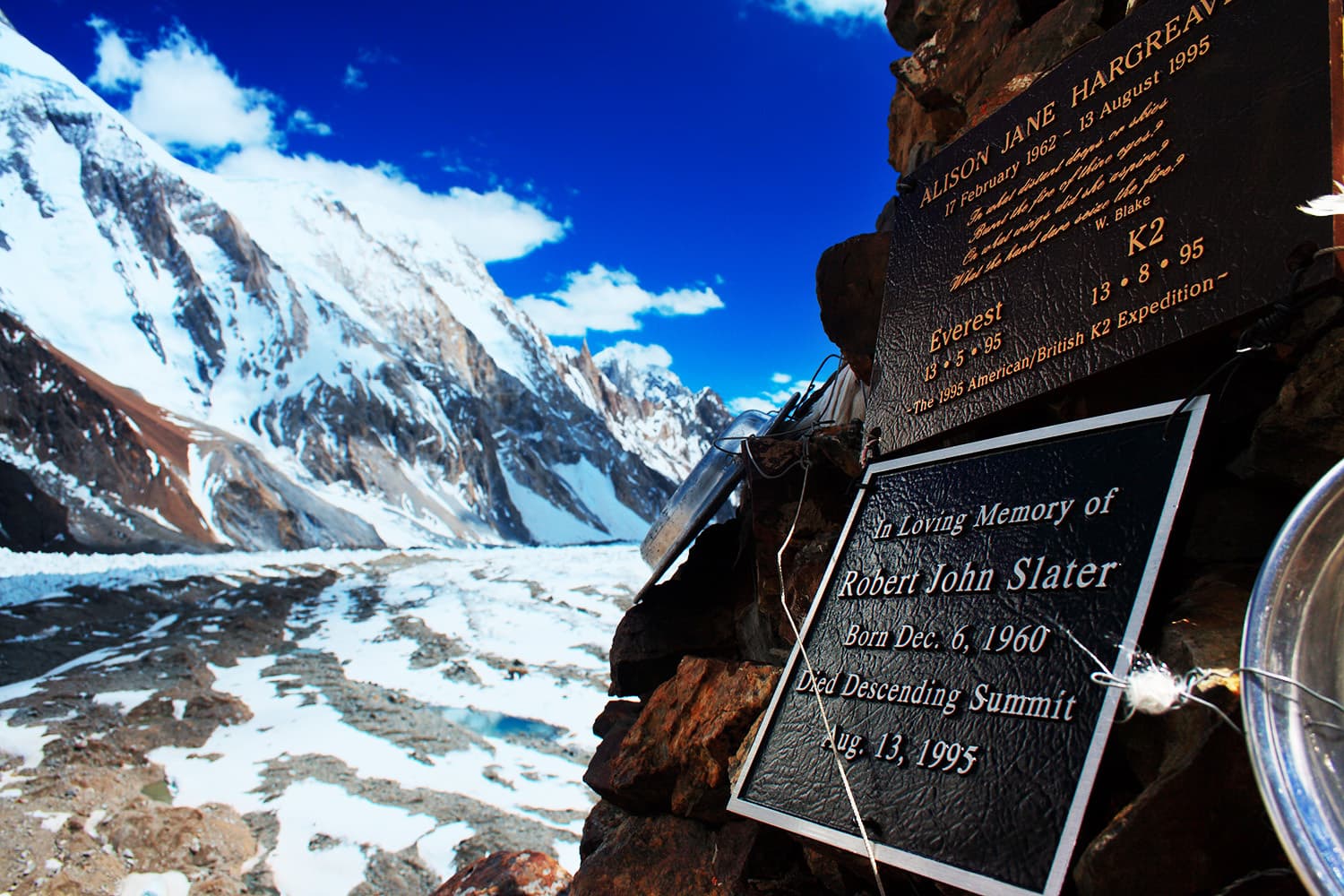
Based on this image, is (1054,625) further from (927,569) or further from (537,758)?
(537,758)

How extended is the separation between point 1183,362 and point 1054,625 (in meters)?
0.97

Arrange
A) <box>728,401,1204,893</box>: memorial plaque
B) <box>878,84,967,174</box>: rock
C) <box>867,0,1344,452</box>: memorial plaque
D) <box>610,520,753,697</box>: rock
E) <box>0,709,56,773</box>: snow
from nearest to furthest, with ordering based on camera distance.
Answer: <box>728,401,1204,893</box>: memorial plaque
<box>867,0,1344,452</box>: memorial plaque
<box>610,520,753,697</box>: rock
<box>878,84,967,174</box>: rock
<box>0,709,56,773</box>: snow

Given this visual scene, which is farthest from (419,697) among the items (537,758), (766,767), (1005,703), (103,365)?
(103,365)

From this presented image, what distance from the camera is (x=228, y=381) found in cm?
6819

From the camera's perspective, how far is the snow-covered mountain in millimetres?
36281

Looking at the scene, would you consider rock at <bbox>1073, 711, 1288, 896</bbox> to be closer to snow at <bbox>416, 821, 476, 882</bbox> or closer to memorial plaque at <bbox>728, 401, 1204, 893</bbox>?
memorial plaque at <bbox>728, 401, 1204, 893</bbox>

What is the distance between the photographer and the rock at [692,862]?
290 centimetres

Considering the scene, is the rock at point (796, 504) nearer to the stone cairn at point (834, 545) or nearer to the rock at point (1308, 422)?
the stone cairn at point (834, 545)

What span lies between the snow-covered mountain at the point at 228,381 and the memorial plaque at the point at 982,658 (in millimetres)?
30100

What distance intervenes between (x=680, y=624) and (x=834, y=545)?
1.41 metres

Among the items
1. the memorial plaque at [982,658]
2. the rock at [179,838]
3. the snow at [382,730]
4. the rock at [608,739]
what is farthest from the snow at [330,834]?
the memorial plaque at [982,658]

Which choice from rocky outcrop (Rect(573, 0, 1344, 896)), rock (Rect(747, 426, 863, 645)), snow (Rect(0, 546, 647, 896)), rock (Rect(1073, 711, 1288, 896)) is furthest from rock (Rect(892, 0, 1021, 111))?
snow (Rect(0, 546, 647, 896))

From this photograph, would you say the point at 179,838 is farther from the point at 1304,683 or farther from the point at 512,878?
the point at 1304,683

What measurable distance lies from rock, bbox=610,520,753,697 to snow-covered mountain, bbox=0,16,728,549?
2788cm
